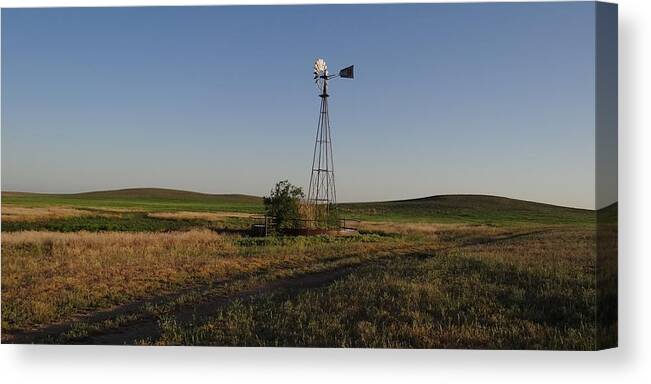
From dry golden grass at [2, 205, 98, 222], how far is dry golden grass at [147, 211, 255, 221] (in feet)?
3.04

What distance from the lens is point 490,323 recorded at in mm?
6855

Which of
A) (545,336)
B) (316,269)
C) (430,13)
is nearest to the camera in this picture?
(545,336)

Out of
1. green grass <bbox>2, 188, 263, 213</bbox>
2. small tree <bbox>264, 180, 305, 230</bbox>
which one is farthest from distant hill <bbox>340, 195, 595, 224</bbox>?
green grass <bbox>2, 188, 263, 213</bbox>

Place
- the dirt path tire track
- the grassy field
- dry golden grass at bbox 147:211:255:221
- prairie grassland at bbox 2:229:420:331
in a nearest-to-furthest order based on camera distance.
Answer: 1. the grassy field
2. the dirt path tire track
3. prairie grassland at bbox 2:229:420:331
4. dry golden grass at bbox 147:211:255:221

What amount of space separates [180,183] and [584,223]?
496 cm

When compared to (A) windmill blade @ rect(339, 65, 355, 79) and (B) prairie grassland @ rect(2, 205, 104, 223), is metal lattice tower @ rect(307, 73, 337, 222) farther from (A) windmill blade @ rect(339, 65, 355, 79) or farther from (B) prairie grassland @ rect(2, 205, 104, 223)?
(B) prairie grassland @ rect(2, 205, 104, 223)

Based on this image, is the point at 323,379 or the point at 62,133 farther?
the point at 62,133

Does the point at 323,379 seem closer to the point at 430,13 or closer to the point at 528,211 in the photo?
the point at 528,211

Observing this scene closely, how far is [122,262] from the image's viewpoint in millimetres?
7867

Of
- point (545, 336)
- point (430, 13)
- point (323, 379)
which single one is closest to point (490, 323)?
point (545, 336)

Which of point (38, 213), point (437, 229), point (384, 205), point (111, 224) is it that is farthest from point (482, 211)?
point (38, 213)

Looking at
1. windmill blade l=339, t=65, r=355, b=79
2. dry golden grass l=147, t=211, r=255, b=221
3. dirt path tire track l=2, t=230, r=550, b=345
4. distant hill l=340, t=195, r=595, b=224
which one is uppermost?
windmill blade l=339, t=65, r=355, b=79

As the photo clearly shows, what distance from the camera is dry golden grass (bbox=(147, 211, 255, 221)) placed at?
797 cm

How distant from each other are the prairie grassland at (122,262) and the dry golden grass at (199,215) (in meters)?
0.25
